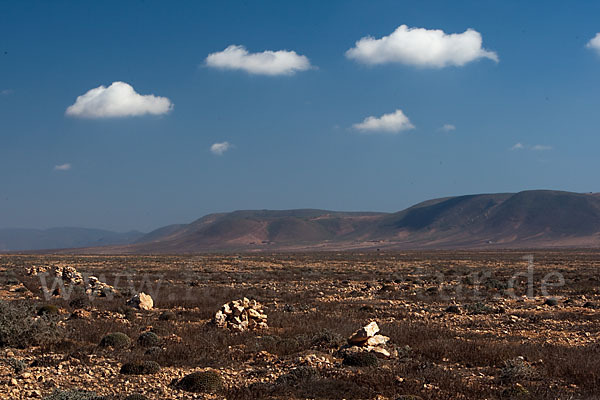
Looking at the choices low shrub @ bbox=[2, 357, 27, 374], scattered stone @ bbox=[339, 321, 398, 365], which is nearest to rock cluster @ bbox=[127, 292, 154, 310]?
low shrub @ bbox=[2, 357, 27, 374]

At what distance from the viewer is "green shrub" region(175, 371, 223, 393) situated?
8.01 meters

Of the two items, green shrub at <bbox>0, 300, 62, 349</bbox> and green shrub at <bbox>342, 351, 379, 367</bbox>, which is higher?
green shrub at <bbox>0, 300, 62, 349</bbox>

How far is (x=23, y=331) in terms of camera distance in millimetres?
11195

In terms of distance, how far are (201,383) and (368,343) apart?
378 cm

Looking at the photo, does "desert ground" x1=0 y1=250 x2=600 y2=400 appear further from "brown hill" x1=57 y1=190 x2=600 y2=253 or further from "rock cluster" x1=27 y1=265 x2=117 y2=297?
"brown hill" x1=57 y1=190 x2=600 y2=253

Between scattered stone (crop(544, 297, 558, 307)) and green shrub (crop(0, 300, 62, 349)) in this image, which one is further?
scattered stone (crop(544, 297, 558, 307))

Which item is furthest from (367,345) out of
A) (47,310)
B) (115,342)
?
(47,310)

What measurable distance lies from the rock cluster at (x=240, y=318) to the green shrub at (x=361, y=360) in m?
4.52

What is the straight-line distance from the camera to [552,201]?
175 meters

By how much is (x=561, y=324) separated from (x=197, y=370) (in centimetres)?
1070

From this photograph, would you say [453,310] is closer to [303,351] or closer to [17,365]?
[303,351]

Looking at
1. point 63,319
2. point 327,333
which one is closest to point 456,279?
point 327,333

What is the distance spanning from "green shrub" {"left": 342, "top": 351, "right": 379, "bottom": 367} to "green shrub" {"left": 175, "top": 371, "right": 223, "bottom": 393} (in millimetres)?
2573

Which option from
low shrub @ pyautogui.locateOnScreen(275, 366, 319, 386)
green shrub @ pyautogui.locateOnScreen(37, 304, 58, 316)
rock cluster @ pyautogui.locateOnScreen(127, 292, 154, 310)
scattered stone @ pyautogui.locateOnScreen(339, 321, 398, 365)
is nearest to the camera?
low shrub @ pyautogui.locateOnScreen(275, 366, 319, 386)
